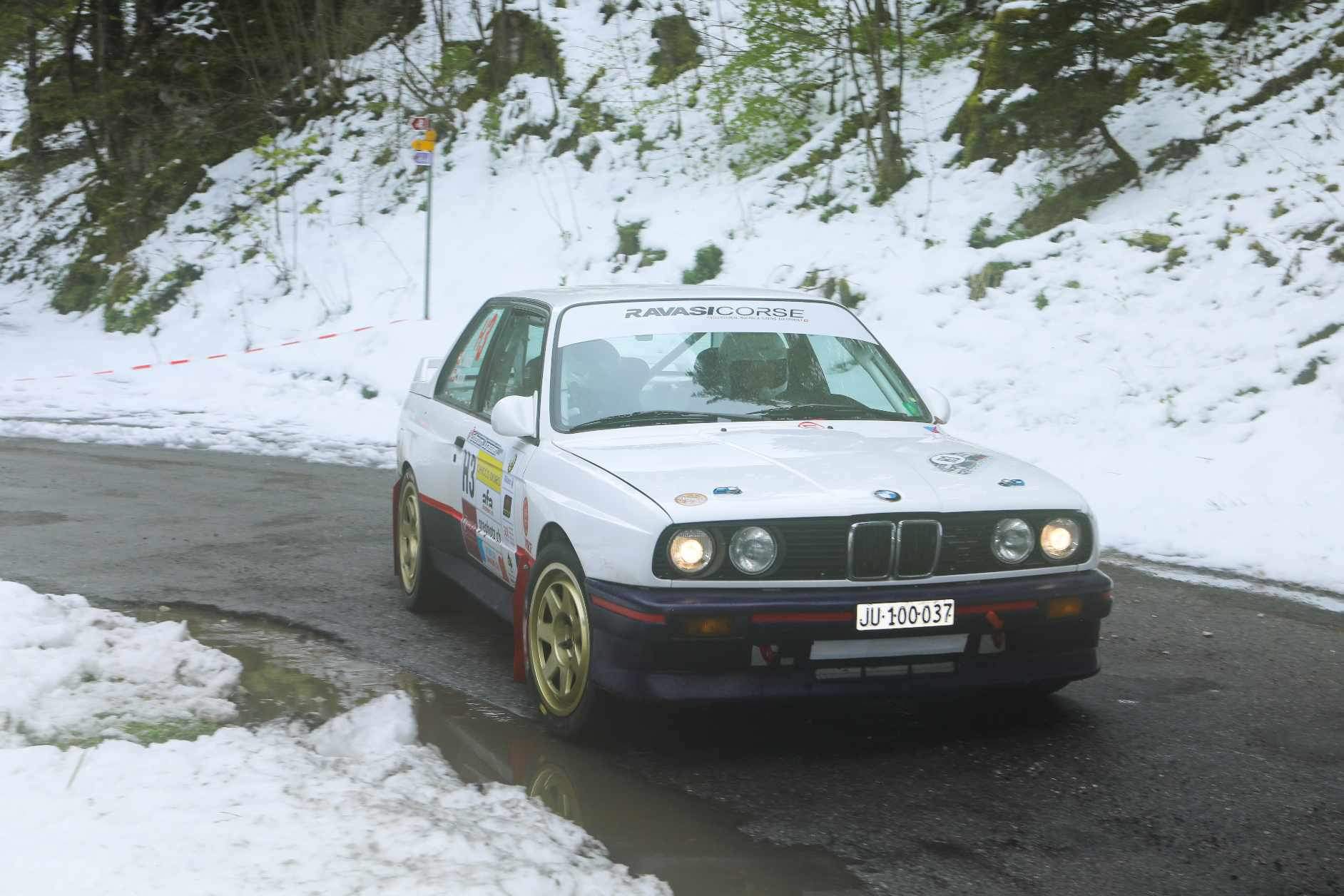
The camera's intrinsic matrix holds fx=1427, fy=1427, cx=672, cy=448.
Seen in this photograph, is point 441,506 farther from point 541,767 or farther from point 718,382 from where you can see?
point 541,767

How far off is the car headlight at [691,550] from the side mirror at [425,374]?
10.2 ft

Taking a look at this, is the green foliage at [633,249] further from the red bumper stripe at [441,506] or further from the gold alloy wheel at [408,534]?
the red bumper stripe at [441,506]

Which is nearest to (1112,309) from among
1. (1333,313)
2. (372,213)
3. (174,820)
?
(1333,313)

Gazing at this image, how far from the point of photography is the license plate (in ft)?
14.8

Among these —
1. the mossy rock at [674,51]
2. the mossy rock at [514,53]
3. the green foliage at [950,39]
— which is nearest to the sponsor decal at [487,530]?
the green foliage at [950,39]

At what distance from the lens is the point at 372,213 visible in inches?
937

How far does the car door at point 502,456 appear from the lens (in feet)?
18.2

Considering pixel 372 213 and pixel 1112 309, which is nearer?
pixel 1112 309

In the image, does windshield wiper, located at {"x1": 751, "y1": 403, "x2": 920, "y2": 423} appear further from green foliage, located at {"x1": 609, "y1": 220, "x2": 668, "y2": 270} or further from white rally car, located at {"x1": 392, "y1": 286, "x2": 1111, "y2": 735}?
green foliage, located at {"x1": 609, "y1": 220, "x2": 668, "y2": 270}

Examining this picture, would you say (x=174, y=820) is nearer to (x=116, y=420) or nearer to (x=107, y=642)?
(x=107, y=642)

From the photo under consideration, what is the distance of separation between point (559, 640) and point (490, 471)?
1.10 m

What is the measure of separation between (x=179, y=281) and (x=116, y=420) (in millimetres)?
9641

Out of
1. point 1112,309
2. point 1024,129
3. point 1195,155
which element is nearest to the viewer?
point 1112,309

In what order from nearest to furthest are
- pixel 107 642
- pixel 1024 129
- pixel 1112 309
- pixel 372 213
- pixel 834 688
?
pixel 834 688 → pixel 107 642 → pixel 1112 309 → pixel 1024 129 → pixel 372 213
